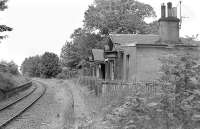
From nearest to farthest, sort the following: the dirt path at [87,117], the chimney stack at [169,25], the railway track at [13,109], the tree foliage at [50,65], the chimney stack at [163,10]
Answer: the dirt path at [87,117]
the railway track at [13,109]
the chimney stack at [169,25]
the chimney stack at [163,10]
the tree foliage at [50,65]

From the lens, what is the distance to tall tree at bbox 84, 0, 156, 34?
7025 centimetres

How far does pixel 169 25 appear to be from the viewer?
29.9 metres

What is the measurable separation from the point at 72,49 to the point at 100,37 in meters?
5.45

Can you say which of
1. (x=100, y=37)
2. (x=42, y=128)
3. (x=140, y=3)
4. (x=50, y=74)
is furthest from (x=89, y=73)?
(x=42, y=128)

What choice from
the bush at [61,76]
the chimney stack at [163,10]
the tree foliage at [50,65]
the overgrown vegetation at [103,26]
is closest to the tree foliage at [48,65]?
the tree foliage at [50,65]

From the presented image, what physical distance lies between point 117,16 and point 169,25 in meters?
42.1

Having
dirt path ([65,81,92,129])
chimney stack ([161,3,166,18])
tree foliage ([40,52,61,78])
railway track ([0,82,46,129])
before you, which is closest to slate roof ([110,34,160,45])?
chimney stack ([161,3,166,18])

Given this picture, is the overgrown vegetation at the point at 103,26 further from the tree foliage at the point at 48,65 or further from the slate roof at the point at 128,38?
the slate roof at the point at 128,38

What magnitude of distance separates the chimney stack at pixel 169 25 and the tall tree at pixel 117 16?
127 feet

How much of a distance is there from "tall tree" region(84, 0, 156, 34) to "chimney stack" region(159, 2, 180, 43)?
38754 millimetres

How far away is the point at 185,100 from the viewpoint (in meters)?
7.09

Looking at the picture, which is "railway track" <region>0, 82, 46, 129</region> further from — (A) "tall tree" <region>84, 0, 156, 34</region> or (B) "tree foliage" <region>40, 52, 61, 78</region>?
(B) "tree foliage" <region>40, 52, 61, 78</region>

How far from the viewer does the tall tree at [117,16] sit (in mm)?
70250

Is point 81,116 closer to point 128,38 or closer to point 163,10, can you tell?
point 163,10
